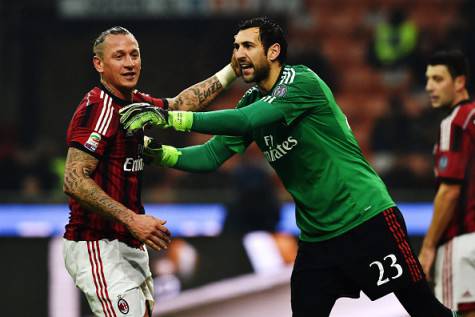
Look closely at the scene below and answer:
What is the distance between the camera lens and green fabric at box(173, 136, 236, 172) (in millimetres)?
5828

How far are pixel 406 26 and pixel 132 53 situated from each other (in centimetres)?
862

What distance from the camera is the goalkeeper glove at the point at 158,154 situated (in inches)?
224

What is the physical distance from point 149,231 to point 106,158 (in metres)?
0.51

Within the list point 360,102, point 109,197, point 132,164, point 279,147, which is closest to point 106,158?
point 132,164

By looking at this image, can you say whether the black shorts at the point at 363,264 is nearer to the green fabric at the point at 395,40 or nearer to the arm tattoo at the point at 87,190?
the arm tattoo at the point at 87,190

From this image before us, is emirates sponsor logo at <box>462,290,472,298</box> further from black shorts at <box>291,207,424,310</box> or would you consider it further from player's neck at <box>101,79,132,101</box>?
player's neck at <box>101,79,132,101</box>

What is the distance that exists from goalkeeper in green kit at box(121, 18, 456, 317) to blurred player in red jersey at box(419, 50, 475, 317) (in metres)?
0.98

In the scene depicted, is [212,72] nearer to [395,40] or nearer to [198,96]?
[395,40]

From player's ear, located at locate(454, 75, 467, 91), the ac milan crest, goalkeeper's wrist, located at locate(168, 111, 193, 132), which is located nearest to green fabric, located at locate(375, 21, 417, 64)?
player's ear, located at locate(454, 75, 467, 91)

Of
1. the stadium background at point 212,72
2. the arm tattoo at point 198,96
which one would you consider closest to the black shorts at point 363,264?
the arm tattoo at point 198,96

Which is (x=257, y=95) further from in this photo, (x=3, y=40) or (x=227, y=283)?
(x=3, y=40)

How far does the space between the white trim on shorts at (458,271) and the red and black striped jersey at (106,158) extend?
210cm

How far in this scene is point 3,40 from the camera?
46.2ft

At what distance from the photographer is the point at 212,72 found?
1398cm
